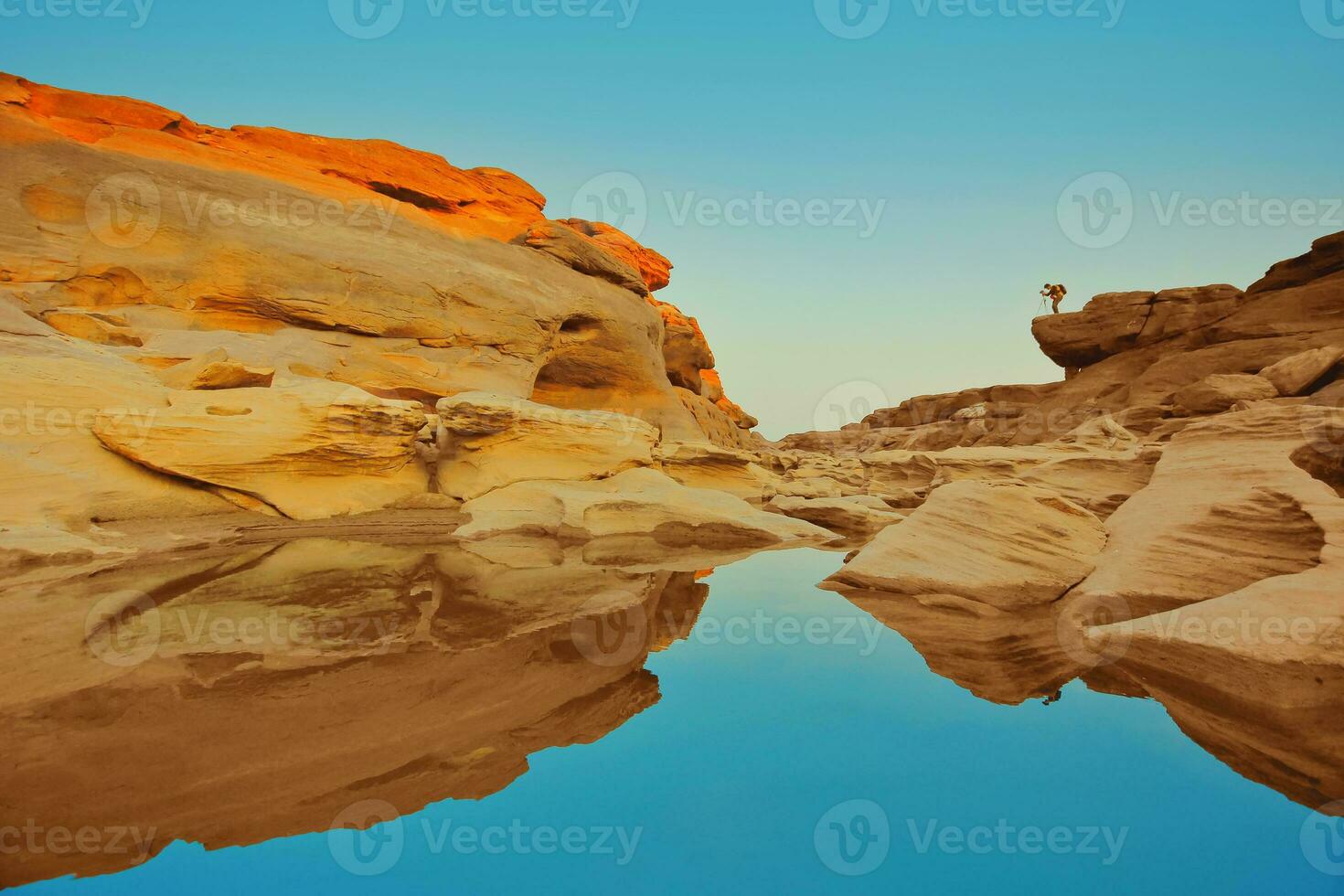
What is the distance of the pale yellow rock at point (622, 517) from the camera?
9195 millimetres

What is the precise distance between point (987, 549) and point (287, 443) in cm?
863

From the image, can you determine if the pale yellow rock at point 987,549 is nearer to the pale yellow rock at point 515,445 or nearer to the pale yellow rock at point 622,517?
the pale yellow rock at point 622,517

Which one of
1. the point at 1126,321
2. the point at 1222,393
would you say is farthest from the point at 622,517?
the point at 1126,321

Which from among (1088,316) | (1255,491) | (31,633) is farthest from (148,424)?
(1088,316)

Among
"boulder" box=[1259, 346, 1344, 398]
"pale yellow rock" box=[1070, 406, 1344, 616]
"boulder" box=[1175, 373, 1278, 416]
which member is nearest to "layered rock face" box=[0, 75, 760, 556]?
"pale yellow rock" box=[1070, 406, 1344, 616]

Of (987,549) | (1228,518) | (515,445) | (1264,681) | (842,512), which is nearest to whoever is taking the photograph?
(1264,681)

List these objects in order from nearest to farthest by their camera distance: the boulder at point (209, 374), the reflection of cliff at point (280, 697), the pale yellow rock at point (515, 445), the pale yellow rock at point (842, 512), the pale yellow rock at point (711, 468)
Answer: the reflection of cliff at point (280, 697)
the boulder at point (209, 374)
the pale yellow rock at point (515, 445)
the pale yellow rock at point (842, 512)
the pale yellow rock at point (711, 468)

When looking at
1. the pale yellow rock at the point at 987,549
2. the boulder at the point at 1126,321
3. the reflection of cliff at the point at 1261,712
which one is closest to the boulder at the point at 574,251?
the pale yellow rock at the point at 987,549

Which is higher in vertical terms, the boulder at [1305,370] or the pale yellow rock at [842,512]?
the boulder at [1305,370]

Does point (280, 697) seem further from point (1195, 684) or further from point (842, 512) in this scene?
point (842, 512)

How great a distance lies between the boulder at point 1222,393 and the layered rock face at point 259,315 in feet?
44.6

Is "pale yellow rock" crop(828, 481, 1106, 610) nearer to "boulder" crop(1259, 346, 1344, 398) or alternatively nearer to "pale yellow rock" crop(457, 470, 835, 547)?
"pale yellow rock" crop(457, 470, 835, 547)

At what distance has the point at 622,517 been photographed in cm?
952

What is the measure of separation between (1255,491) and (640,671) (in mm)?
5680
